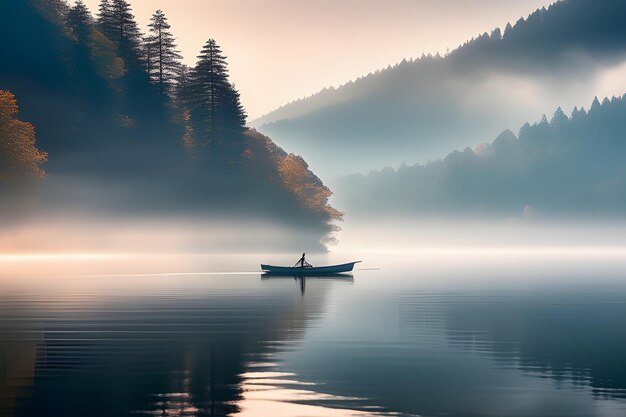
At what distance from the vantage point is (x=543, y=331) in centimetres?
5016

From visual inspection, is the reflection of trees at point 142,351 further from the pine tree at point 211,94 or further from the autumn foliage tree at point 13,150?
the pine tree at point 211,94

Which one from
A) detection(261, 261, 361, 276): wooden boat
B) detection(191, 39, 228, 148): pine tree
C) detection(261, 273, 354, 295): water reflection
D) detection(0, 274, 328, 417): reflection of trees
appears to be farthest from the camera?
detection(191, 39, 228, 148): pine tree

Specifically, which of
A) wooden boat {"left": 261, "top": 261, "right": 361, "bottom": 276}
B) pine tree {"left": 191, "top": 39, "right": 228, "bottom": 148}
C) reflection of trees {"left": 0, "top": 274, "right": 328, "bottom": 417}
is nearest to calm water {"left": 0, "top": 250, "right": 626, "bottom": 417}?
reflection of trees {"left": 0, "top": 274, "right": 328, "bottom": 417}

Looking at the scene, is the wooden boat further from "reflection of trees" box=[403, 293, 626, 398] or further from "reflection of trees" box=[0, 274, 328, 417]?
"reflection of trees" box=[0, 274, 328, 417]

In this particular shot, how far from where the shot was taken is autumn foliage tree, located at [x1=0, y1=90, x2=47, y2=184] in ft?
488

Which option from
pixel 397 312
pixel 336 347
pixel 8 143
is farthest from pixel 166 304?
pixel 8 143

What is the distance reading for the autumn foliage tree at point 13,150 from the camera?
149 meters

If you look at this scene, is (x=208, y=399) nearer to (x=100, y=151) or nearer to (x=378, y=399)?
(x=378, y=399)

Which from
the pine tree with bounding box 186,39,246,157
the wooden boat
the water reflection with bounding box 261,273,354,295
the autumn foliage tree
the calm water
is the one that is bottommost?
the calm water

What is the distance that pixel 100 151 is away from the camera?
199875mm

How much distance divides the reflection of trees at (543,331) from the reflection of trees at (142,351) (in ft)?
27.5

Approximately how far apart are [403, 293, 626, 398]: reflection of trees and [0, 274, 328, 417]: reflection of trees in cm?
838

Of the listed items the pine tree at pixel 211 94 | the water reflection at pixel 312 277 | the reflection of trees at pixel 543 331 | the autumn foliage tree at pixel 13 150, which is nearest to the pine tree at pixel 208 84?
the pine tree at pixel 211 94

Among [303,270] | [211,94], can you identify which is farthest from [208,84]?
[303,270]
